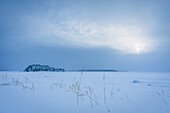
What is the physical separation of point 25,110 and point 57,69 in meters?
24.9

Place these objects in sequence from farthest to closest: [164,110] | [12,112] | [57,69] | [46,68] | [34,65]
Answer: [57,69]
[46,68]
[34,65]
[164,110]
[12,112]

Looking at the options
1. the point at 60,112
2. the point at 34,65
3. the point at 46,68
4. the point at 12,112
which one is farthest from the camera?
the point at 46,68

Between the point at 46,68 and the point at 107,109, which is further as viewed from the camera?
the point at 46,68

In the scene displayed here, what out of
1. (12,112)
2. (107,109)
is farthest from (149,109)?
(12,112)

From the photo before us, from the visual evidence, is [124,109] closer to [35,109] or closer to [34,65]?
[35,109]

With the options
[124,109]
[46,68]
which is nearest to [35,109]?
[124,109]

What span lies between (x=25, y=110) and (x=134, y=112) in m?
1.28

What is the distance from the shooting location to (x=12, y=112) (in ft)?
3.46

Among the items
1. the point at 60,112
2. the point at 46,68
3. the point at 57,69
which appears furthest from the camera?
the point at 57,69

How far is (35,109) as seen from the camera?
118 cm

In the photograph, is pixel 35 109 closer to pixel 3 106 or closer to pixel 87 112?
pixel 3 106

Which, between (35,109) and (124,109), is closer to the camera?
(35,109)

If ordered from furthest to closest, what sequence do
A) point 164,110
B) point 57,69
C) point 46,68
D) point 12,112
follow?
point 57,69 → point 46,68 → point 164,110 → point 12,112

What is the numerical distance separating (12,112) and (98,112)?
3.14 ft
